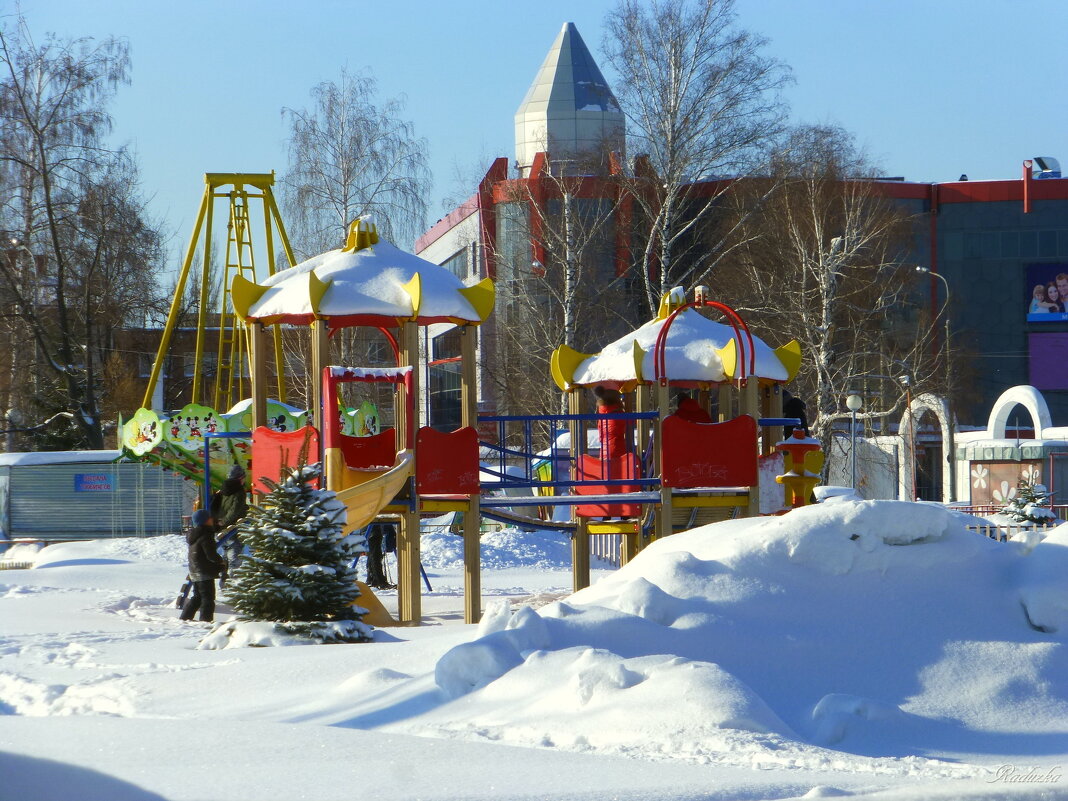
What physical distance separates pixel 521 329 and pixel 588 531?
18615 mm

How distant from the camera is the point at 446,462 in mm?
12781

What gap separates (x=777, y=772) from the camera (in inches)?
234

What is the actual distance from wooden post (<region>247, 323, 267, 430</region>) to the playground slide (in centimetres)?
223

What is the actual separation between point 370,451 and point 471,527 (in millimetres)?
2183

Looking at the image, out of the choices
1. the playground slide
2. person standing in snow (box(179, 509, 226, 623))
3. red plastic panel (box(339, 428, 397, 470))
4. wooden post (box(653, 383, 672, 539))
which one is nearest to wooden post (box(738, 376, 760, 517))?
wooden post (box(653, 383, 672, 539))

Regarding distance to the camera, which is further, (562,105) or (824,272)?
(562,105)

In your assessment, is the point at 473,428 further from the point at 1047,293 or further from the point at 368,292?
the point at 1047,293

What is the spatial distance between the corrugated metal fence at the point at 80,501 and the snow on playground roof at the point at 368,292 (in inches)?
583

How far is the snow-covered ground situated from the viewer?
572cm

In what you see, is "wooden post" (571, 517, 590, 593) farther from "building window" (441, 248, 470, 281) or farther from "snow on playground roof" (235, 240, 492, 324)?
"building window" (441, 248, 470, 281)

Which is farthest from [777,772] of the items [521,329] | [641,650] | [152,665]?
[521,329]

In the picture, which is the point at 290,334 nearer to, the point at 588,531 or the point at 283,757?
the point at 588,531

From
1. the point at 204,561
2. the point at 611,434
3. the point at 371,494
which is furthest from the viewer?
the point at 611,434

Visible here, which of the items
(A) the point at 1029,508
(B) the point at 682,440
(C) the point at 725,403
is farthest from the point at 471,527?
(A) the point at 1029,508
